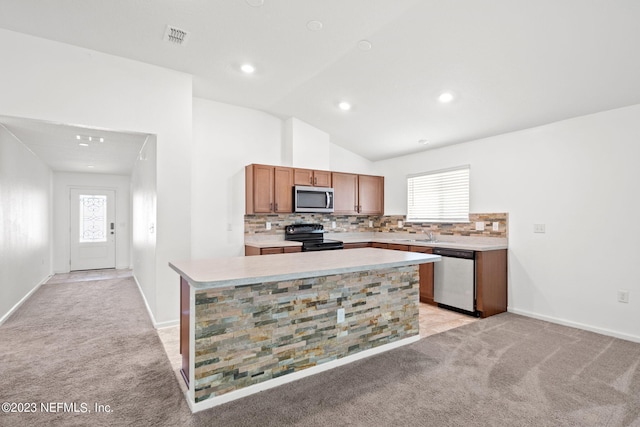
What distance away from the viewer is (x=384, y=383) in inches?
94.6

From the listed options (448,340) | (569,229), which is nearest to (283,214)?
(448,340)

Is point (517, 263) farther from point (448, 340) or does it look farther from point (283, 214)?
point (283, 214)

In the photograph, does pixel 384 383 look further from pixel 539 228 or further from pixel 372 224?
pixel 372 224

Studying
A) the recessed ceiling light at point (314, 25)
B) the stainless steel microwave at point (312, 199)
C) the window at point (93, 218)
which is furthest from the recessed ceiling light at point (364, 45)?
the window at point (93, 218)

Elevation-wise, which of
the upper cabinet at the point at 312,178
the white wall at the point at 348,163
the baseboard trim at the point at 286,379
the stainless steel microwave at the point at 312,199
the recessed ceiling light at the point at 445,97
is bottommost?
the baseboard trim at the point at 286,379

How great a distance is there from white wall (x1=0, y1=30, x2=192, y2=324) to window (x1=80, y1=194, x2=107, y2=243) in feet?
16.2

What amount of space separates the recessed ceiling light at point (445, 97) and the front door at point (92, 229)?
7.45m

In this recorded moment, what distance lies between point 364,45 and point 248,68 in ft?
4.30

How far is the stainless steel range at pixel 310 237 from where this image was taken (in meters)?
4.75

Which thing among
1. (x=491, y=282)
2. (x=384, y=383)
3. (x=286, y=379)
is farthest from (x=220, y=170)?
(x=491, y=282)

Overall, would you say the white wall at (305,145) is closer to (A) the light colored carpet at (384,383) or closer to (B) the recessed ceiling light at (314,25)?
(B) the recessed ceiling light at (314,25)

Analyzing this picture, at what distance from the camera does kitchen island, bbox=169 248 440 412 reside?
2.07m

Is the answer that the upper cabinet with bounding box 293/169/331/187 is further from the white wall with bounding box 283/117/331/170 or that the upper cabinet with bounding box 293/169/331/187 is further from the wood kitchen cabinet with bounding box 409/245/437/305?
the wood kitchen cabinet with bounding box 409/245/437/305

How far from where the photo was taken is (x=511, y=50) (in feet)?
9.53
